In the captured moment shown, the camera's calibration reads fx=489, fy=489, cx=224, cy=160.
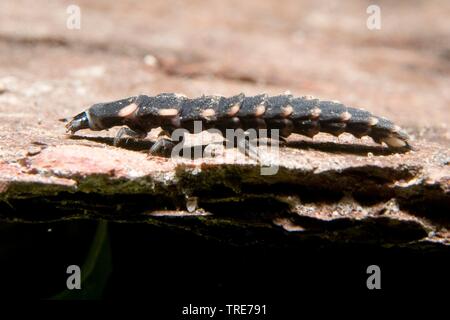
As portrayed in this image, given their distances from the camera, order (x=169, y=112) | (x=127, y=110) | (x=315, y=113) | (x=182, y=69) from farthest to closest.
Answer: (x=182, y=69)
(x=127, y=110)
(x=169, y=112)
(x=315, y=113)

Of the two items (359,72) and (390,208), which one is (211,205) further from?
(359,72)

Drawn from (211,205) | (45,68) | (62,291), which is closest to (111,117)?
(211,205)

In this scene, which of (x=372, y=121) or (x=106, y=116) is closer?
(x=372, y=121)

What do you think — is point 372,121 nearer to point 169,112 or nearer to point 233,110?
point 233,110

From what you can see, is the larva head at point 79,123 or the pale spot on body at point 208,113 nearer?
the pale spot on body at point 208,113

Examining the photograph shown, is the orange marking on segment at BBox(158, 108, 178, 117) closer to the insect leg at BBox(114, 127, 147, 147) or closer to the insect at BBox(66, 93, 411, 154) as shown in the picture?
the insect at BBox(66, 93, 411, 154)

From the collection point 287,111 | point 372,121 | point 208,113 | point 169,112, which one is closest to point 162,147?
point 169,112

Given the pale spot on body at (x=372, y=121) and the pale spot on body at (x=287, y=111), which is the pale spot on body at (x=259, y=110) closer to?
the pale spot on body at (x=287, y=111)

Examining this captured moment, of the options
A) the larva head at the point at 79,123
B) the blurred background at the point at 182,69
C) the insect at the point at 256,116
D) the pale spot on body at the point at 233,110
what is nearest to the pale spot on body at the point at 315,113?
the insect at the point at 256,116

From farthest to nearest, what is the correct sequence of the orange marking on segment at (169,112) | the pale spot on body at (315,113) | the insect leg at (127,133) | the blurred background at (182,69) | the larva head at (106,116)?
the blurred background at (182,69) < the insect leg at (127,133) < the larva head at (106,116) < the orange marking on segment at (169,112) < the pale spot on body at (315,113)
